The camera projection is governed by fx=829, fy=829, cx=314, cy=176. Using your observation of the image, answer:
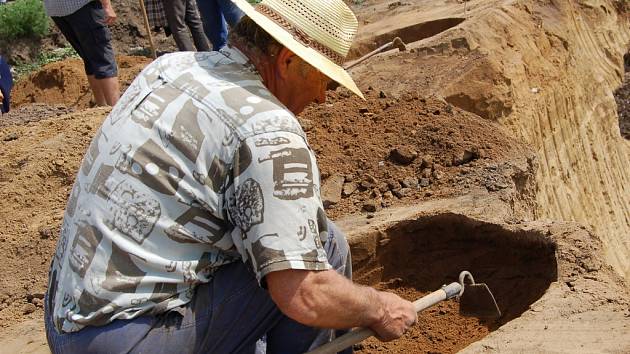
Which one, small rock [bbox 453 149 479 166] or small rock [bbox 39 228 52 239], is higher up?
small rock [bbox 453 149 479 166]

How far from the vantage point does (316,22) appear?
92.7 inches

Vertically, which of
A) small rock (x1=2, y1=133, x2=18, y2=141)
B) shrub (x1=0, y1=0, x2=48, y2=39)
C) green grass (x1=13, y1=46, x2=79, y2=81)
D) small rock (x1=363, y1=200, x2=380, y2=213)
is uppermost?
small rock (x1=363, y1=200, x2=380, y2=213)

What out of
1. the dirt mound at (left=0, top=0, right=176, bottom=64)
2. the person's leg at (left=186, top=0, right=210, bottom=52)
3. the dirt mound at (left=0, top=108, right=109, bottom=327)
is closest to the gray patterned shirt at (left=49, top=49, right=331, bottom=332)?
the dirt mound at (left=0, top=108, right=109, bottom=327)

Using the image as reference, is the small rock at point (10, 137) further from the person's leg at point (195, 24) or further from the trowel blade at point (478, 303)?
the trowel blade at point (478, 303)

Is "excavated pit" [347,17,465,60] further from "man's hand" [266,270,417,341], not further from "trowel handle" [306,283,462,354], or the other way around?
"man's hand" [266,270,417,341]

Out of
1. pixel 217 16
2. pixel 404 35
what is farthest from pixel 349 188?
pixel 404 35

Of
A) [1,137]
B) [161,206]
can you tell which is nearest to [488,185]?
[161,206]

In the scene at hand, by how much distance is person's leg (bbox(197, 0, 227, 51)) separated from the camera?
21.8 feet

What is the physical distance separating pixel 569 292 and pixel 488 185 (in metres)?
1.17

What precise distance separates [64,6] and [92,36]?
29 cm

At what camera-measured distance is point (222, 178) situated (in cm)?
219

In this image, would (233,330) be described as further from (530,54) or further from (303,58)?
(530,54)

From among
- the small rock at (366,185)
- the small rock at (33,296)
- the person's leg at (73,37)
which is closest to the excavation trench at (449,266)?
the small rock at (366,185)

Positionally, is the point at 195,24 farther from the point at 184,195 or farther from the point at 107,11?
the point at 184,195
